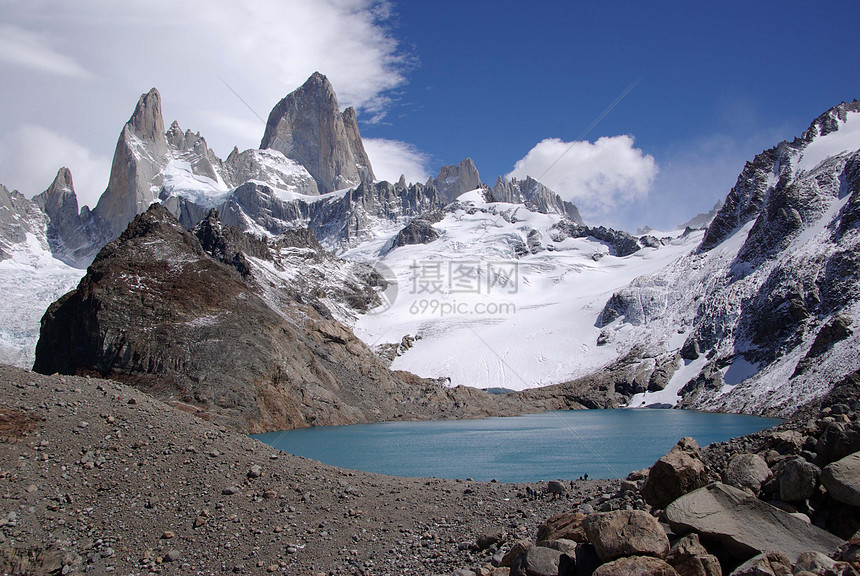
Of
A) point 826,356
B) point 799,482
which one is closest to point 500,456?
point 799,482

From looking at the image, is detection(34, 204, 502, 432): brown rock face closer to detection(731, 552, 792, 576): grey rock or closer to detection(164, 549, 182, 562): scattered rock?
detection(164, 549, 182, 562): scattered rock

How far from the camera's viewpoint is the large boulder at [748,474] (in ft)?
31.5

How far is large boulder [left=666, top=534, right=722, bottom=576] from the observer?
7.16 metres

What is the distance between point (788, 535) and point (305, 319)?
71273 mm

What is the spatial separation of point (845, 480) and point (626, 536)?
11.6ft

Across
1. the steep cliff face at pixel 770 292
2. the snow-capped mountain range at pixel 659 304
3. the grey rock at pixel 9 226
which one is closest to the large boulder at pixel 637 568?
the steep cliff face at pixel 770 292

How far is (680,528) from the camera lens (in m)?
8.27

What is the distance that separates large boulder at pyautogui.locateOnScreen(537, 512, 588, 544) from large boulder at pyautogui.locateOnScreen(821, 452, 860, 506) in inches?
150

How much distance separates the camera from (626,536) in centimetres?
769

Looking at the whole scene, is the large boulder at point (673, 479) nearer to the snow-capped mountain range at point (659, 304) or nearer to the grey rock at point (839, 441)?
the grey rock at point (839, 441)

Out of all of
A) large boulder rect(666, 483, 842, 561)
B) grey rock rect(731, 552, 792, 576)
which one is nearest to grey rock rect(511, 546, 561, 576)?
large boulder rect(666, 483, 842, 561)

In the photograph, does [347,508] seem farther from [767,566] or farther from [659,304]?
[659,304]

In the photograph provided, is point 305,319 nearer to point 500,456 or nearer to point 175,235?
point 175,235

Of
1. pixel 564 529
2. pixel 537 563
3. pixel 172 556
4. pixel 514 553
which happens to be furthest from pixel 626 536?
pixel 172 556
